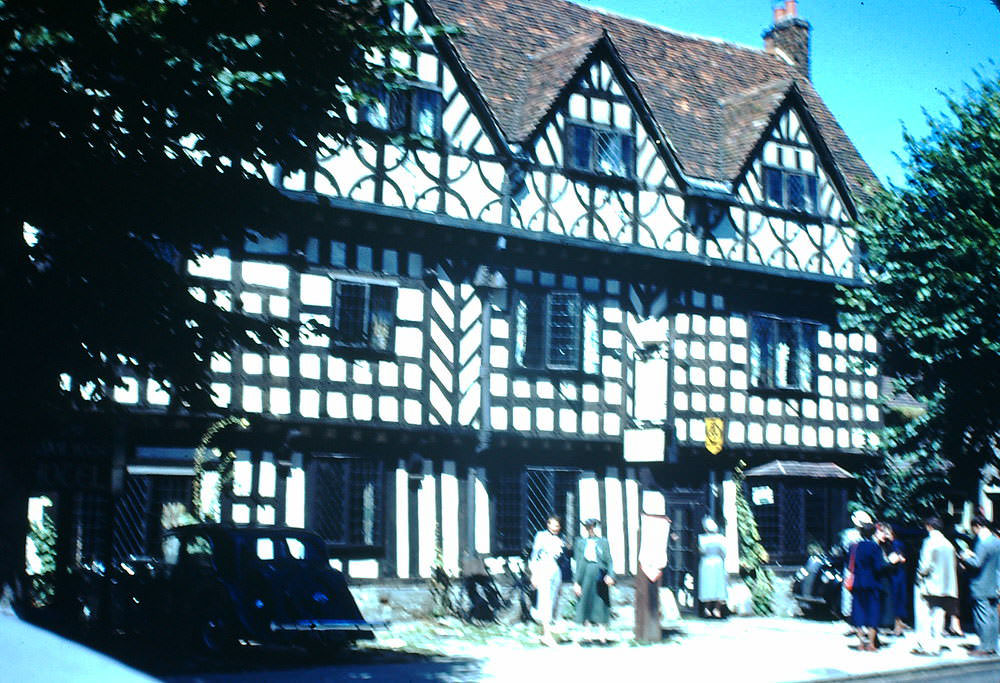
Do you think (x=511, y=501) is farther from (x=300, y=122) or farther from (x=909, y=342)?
(x=300, y=122)

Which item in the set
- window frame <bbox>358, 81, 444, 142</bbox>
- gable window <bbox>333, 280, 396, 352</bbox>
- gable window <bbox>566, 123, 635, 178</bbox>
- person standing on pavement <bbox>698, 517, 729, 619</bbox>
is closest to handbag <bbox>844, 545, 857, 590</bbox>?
person standing on pavement <bbox>698, 517, 729, 619</bbox>

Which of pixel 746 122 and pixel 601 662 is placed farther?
pixel 746 122

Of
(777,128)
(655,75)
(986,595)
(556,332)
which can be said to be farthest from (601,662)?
(655,75)

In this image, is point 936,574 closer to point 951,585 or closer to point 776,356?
point 951,585

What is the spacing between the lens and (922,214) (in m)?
23.9

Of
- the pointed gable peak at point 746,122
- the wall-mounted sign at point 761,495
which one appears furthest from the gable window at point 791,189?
the wall-mounted sign at point 761,495

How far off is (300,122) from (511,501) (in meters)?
13.1

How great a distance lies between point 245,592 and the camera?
15000mm

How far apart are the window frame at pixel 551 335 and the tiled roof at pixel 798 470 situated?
4159 millimetres

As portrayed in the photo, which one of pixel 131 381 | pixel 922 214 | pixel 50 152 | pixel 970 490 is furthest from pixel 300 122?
pixel 970 490

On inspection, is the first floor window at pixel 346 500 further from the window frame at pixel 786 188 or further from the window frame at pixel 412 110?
the window frame at pixel 786 188

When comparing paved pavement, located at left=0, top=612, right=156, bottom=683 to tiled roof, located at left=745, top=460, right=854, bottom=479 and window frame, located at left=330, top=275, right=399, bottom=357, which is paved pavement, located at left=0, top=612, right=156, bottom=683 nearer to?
window frame, located at left=330, top=275, right=399, bottom=357

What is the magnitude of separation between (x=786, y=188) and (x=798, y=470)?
5.53 meters

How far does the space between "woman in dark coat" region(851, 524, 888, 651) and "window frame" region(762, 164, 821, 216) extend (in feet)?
30.5
